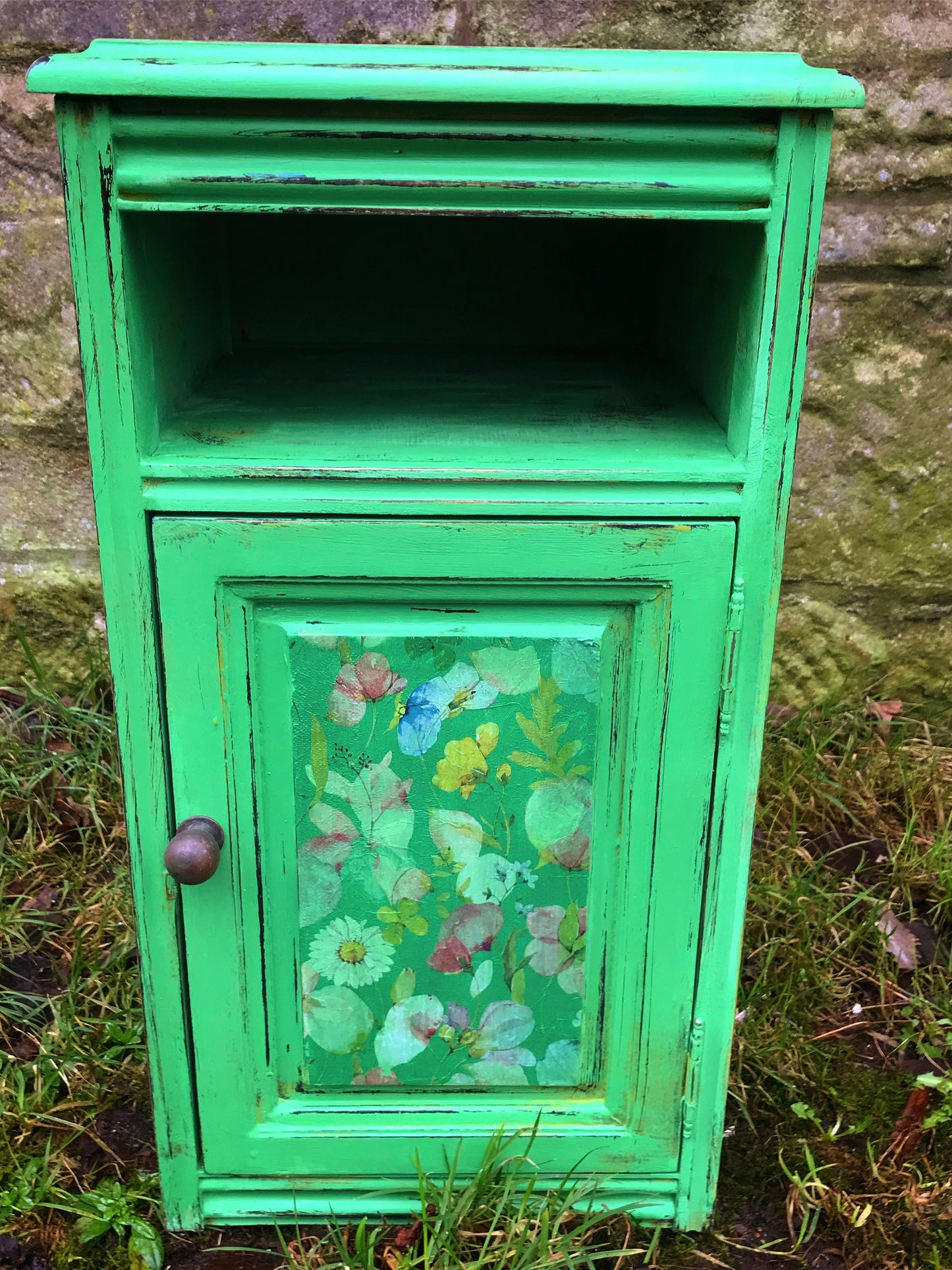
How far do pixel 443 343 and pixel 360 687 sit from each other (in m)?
0.71

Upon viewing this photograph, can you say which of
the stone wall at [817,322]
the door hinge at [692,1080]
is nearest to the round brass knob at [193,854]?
Result: the door hinge at [692,1080]

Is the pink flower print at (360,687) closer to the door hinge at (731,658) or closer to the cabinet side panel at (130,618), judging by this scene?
the cabinet side panel at (130,618)

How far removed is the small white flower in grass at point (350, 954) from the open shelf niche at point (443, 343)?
1.73 feet

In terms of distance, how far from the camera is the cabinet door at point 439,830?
3.32 ft

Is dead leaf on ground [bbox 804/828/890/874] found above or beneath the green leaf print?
beneath

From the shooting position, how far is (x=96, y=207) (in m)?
0.90

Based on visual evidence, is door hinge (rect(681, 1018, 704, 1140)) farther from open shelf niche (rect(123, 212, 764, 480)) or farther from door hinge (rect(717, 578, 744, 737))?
open shelf niche (rect(123, 212, 764, 480))

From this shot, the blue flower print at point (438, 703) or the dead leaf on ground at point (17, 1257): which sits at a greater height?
the blue flower print at point (438, 703)

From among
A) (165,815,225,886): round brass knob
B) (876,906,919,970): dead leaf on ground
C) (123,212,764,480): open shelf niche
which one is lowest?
(876,906,919,970): dead leaf on ground

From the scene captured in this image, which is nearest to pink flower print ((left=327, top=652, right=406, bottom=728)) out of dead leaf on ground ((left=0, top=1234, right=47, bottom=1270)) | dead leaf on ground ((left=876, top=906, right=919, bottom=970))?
dead leaf on ground ((left=0, top=1234, right=47, bottom=1270))

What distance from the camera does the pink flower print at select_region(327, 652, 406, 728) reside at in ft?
3.43

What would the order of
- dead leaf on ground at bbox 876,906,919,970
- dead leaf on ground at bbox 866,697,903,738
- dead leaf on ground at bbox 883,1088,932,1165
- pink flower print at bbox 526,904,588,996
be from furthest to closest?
dead leaf on ground at bbox 866,697,903,738
dead leaf on ground at bbox 876,906,919,970
dead leaf on ground at bbox 883,1088,932,1165
pink flower print at bbox 526,904,588,996

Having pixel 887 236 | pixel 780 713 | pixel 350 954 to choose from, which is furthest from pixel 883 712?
pixel 350 954

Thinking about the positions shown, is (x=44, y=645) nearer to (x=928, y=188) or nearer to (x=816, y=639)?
(x=816, y=639)
